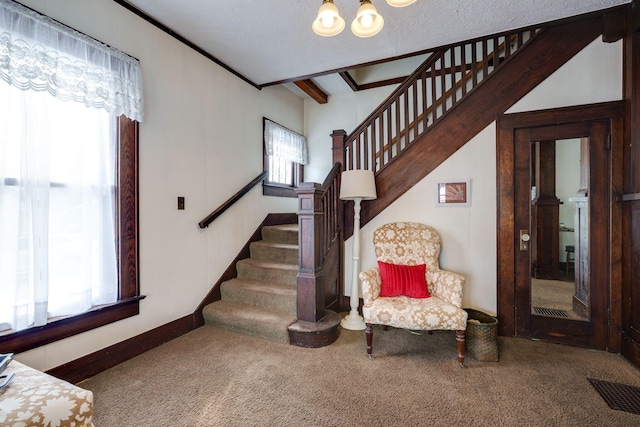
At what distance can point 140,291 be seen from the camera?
2355mm

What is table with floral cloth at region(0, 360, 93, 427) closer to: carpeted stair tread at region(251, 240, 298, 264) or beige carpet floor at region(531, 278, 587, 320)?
carpeted stair tread at region(251, 240, 298, 264)

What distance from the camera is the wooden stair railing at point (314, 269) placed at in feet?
8.16

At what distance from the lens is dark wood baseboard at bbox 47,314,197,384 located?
1.92m

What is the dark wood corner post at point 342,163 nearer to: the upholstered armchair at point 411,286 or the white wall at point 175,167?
the upholstered armchair at point 411,286

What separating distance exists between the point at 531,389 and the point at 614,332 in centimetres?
112

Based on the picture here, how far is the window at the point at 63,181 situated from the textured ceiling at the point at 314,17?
67 cm

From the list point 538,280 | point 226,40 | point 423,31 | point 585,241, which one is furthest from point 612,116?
point 226,40

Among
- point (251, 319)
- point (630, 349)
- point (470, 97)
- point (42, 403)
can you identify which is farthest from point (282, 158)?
point (630, 349)

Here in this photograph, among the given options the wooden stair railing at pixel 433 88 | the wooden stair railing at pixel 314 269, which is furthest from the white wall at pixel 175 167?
the wooden stair railing at pixel 433 88

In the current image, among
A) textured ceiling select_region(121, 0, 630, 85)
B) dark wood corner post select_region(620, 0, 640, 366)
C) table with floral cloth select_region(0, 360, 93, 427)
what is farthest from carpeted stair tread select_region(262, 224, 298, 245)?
dark wood corner post select_region(620, 0, 640, 366)

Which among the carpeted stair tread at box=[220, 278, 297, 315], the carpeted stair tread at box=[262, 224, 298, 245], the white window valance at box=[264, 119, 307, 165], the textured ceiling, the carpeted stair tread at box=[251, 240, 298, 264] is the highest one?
the textured ceiling

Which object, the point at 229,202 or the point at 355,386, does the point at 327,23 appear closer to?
the point at 229,202

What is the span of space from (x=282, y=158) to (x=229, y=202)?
→ 138cm

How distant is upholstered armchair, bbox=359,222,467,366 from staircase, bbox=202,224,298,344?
2.56 ft
